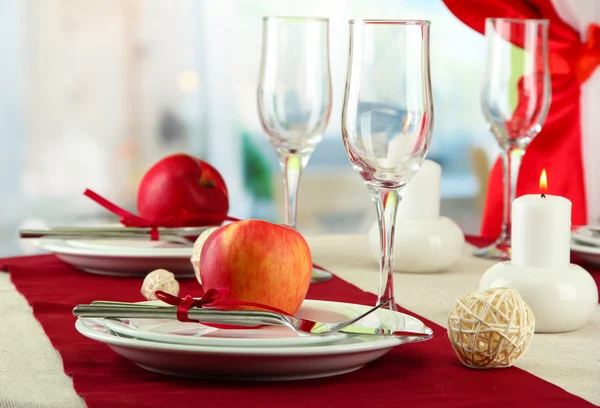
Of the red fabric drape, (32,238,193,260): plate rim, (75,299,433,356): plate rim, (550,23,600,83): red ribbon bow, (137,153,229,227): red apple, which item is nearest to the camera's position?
(75,299,433,356): plate rim

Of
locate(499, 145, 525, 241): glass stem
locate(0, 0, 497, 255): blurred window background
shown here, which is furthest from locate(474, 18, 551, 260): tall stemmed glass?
locate(0, 0, 497, 255): blurred window background

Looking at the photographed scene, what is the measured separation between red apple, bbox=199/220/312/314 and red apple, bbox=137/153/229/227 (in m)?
0.39

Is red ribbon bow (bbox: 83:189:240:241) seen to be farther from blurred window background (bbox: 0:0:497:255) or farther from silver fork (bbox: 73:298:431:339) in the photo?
blurred window background (bbox: 0:0:497:255)

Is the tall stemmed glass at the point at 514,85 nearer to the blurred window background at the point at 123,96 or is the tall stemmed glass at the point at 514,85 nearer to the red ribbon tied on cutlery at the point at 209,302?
the red ribbon tied on cutlery at the point at 209,302

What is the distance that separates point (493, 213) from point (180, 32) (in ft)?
8.40

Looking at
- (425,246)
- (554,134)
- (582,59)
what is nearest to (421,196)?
(425,246)

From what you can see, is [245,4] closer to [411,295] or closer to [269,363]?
[411,295]

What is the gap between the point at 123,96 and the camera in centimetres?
406

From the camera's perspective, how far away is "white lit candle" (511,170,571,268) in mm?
735

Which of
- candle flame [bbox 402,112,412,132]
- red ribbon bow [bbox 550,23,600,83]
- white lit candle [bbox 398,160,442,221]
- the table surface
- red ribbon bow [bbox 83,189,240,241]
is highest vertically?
red ribbon bow [bbox 550,23,600,83]

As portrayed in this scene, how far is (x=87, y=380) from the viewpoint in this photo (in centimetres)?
55

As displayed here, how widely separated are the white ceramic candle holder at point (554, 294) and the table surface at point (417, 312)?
0.4 inches

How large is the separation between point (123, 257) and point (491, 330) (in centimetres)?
46

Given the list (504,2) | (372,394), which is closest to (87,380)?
(372,394)
